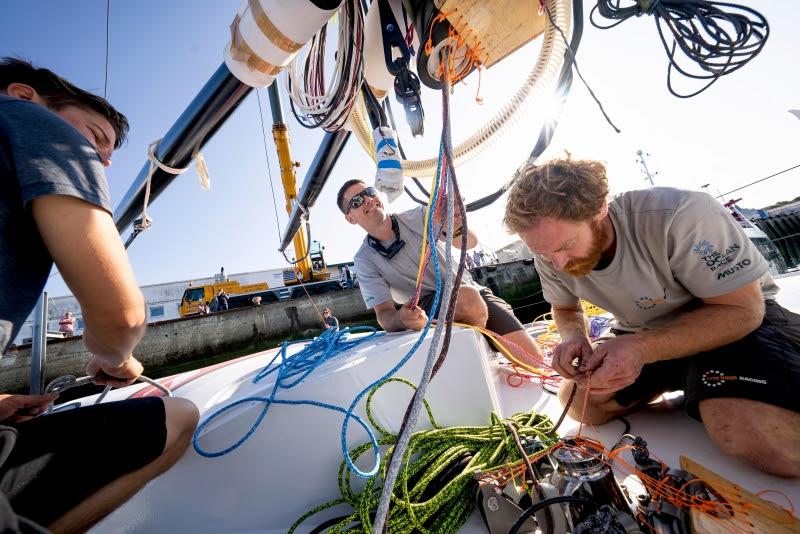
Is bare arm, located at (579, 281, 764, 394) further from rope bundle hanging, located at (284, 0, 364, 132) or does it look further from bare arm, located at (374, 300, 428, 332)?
rope bundle hanging, located at (284, 0, 364, 132)

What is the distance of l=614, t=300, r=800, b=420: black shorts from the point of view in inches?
37.1

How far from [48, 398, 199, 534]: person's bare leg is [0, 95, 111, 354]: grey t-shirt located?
370 mm

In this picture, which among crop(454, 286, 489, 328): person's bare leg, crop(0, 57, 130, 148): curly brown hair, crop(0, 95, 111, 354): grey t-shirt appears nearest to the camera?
crop(0, 95, 111, 354): grey t-shirt

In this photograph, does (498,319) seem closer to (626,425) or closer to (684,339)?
(626,425)

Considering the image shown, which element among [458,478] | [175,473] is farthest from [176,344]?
[458,478]

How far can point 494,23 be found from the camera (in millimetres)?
1010

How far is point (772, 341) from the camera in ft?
3.37

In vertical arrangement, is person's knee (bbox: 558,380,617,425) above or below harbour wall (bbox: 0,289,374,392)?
below

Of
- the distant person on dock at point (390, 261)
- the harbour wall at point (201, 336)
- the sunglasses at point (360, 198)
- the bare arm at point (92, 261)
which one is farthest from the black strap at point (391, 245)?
the harbour wall at point (201, 336)

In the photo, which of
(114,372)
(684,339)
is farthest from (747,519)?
(114,372)

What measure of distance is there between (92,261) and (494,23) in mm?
1210

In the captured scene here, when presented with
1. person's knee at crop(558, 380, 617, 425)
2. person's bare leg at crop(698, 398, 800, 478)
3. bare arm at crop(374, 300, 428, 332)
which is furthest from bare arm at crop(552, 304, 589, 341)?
bare arm at crop(374, 300, 428, 332)

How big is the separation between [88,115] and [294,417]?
1.00 meters

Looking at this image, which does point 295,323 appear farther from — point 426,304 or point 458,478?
point 458,478
